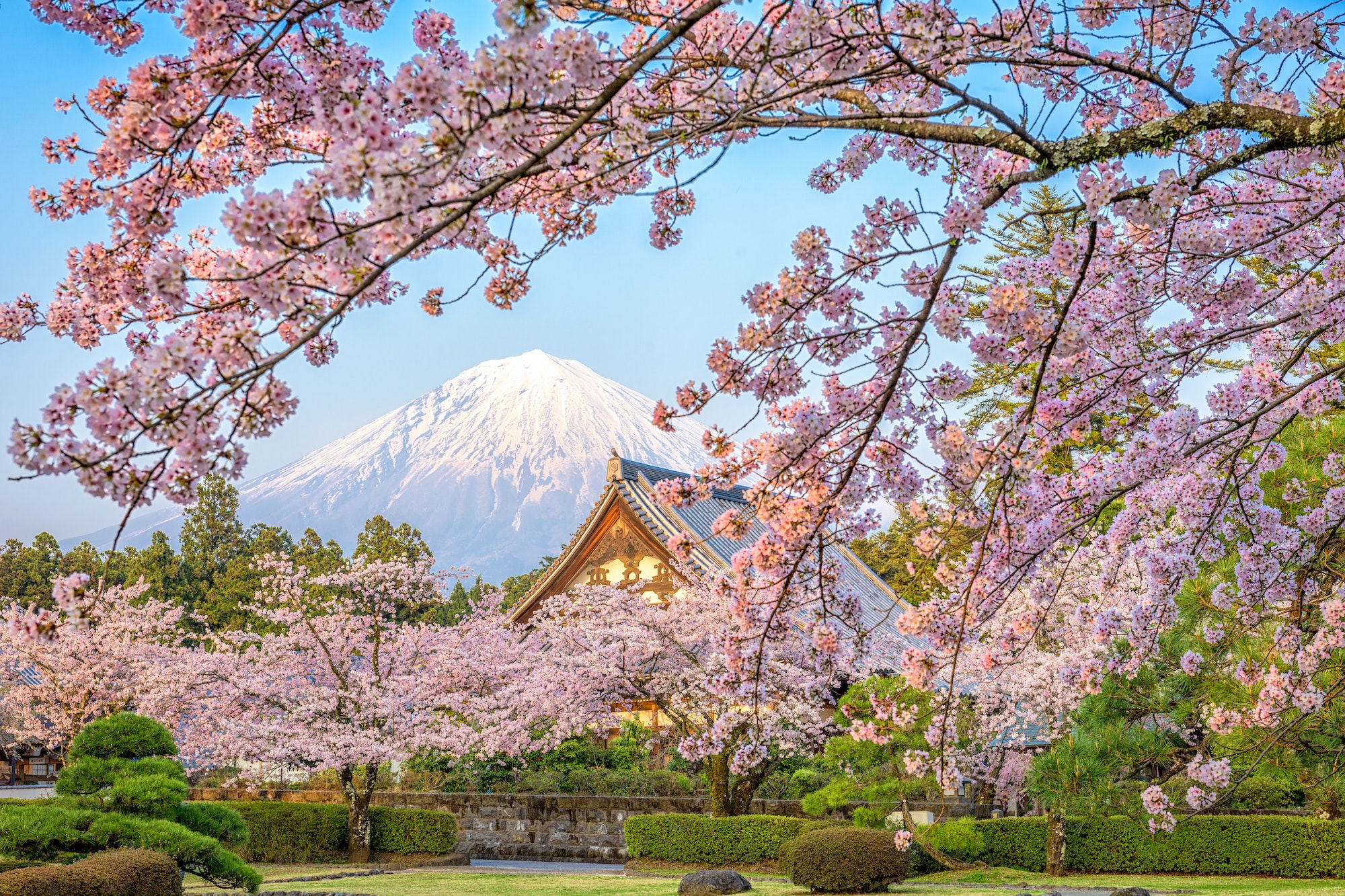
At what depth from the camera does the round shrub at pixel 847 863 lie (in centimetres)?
1048

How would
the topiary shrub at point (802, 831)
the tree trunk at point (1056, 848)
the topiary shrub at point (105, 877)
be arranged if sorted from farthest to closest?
the tree trunk at point (1056, 848) → the topiary shrub at point (802, 831) → the topiary shrub at point (105, 877)

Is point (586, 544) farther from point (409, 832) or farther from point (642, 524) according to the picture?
point (409, 832)

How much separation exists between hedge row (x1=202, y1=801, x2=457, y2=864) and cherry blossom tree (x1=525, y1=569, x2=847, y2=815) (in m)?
3.08

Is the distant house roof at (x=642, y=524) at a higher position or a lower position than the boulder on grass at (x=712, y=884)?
higher

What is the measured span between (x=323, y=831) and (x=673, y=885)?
6.56m

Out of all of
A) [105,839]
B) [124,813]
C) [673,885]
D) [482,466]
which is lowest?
[673,885]

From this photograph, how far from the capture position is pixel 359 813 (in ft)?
50.6

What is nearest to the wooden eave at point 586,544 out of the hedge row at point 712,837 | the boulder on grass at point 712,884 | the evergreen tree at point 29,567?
the hedge row at point 712,837

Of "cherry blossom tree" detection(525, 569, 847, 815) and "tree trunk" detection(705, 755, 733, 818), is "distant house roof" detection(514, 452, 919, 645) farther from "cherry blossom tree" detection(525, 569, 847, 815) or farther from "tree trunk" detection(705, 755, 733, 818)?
"tree trunk" detection(705, 755, 733, 818)

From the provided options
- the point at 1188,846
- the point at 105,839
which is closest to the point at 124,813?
the point at 105,839

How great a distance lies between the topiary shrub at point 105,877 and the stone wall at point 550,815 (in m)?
8.92

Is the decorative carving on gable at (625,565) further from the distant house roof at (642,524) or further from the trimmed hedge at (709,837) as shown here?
the trimmed hedge at (709,837)

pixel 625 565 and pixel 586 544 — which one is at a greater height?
pixel 586 544

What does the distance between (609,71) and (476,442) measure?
105484 mm
